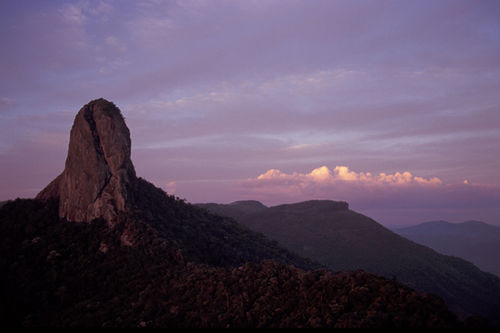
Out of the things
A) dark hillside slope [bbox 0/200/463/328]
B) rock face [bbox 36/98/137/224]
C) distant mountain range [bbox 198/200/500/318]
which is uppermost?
rock face [bbox 36/98/137/224]

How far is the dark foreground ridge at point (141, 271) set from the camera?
27.4m

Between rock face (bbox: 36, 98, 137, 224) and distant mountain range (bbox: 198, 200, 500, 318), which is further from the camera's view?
distant mountain range (bbox: 198, 200, 500, 318)

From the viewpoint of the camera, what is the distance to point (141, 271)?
1681 inches

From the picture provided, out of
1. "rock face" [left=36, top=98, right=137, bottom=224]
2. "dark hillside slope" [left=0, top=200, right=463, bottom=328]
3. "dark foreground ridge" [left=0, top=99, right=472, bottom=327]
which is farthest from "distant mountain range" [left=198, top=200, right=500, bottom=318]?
"rock face" [left=36, top=98, right=137, bottom=224]

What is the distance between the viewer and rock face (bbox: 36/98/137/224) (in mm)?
52406

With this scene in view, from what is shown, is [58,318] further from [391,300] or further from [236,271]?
[391,300]

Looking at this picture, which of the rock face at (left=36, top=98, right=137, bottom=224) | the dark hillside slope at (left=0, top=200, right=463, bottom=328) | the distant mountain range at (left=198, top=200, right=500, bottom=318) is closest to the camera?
the dark hillside slope at (left=0, top=200, right=463, bottom=328)

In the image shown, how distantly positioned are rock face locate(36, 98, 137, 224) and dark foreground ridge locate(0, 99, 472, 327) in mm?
160

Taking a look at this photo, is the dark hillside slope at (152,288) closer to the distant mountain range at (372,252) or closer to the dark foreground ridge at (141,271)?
the dark foreground ridge at (141,271)

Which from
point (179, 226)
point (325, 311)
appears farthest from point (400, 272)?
point (325, 311)

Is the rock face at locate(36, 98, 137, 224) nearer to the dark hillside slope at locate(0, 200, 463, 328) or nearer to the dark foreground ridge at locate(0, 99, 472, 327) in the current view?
the dark foreground ridge at locate(0, 99, 472, 327)

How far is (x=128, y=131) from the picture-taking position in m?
57.8

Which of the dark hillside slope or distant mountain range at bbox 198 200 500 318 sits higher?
the dark hillside slope

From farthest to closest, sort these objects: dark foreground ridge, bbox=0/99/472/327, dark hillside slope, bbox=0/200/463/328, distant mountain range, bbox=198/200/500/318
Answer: distant mountain range, bbox=198/200/500/318, dark foreground ridge, bbox=0/99/472/327, dark hillside slope, bbox=0/200/463/328
